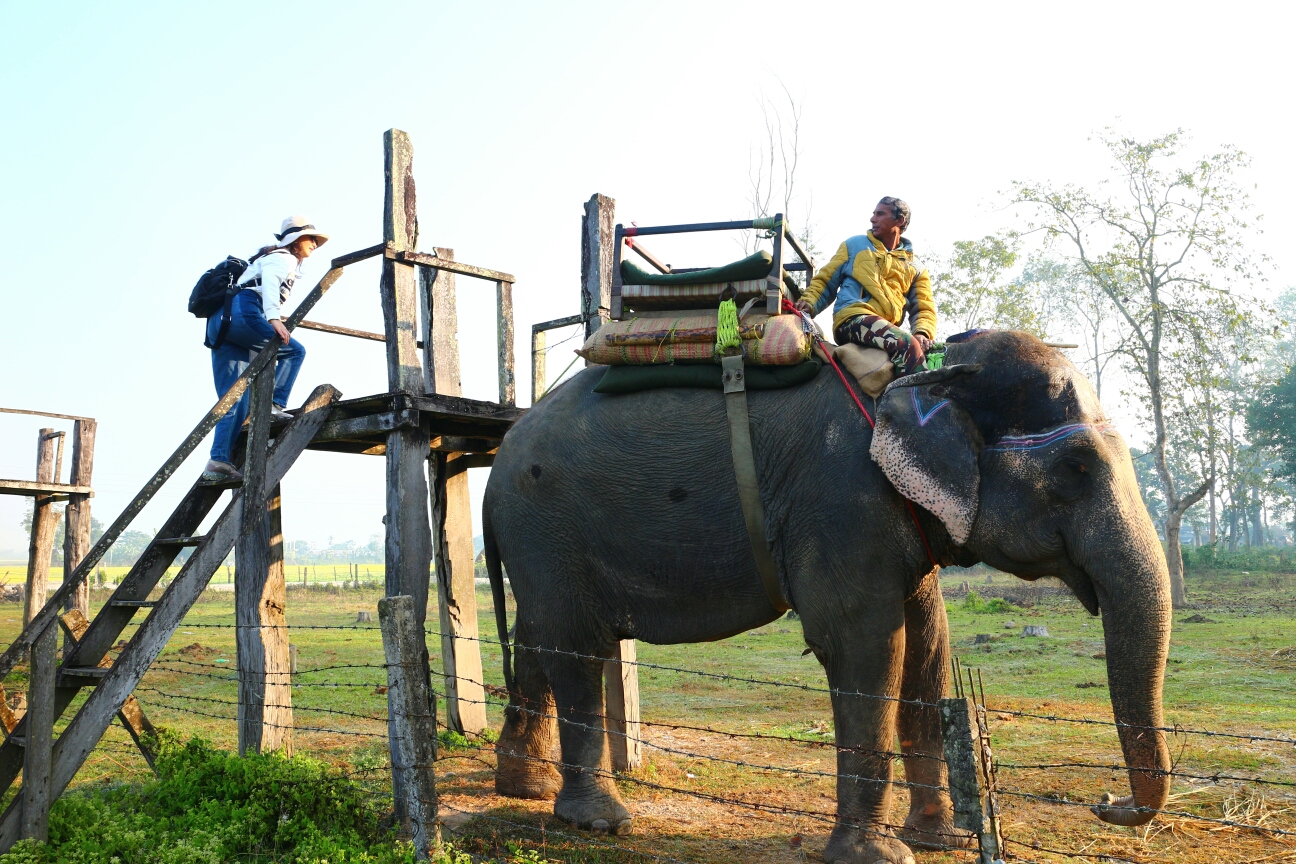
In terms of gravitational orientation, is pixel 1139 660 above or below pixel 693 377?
below

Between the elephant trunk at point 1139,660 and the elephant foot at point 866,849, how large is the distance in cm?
101

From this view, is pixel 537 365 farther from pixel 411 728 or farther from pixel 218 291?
pixel 411 728

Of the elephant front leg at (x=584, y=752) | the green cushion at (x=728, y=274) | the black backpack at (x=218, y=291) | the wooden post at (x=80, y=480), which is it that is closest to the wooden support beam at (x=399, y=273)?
the black backpack at (x=218, y=291)

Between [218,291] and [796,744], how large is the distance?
5.84 meters

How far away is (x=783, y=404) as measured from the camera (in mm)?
5609

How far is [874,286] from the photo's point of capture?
5785mm

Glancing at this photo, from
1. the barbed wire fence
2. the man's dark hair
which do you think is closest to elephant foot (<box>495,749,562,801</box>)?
the barbed wire fence

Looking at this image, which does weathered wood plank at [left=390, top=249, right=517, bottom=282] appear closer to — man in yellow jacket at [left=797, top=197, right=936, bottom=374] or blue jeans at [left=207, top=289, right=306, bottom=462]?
blue jeans at [left=207, top=289, right=306, bottom=462]

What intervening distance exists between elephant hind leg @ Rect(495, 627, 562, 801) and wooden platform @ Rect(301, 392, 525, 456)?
1.82m

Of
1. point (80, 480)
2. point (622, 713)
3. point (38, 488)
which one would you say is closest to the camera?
point (622, 713)

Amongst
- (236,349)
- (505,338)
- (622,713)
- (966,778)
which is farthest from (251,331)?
(966,778)

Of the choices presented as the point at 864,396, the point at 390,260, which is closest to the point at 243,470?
the point at 390,260

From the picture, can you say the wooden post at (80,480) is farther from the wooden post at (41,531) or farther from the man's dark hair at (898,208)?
the man's dark hair at (898,208)

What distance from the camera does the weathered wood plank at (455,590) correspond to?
8422mm
